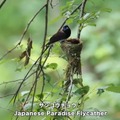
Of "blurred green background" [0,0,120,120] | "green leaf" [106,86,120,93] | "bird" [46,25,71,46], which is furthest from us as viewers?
"blurred green background" [0,0,120,120]

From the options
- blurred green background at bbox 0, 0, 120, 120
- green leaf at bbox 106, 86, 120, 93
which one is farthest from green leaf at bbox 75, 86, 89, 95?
blurred green background at bbox 0, 0, 120, 120

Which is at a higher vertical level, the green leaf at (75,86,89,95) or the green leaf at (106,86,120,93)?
the green leaf at (75,86,89,95)

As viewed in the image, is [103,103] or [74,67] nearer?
[74,67]

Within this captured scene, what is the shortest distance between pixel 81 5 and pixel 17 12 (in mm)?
3498

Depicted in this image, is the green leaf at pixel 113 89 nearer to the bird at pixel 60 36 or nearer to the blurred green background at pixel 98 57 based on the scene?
the bird at pixel 60 36

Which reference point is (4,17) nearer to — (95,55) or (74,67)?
(95,55)

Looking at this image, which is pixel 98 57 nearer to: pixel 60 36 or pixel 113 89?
pixel 60 36

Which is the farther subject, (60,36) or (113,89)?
(60,36)

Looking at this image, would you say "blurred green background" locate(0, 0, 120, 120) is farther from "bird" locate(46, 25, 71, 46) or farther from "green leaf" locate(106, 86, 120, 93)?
"green leaf" locate(106, 86, 120, 93)

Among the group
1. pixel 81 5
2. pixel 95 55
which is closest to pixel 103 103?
pixel 95 55

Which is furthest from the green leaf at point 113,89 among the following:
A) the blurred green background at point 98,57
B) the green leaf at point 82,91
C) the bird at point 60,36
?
the blurred green background at point 98,57

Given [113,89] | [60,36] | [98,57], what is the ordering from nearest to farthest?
[113,89] → [60,36] → [98,57]

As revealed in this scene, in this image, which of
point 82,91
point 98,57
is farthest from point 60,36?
point 98,57

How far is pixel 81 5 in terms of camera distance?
1818 mm
